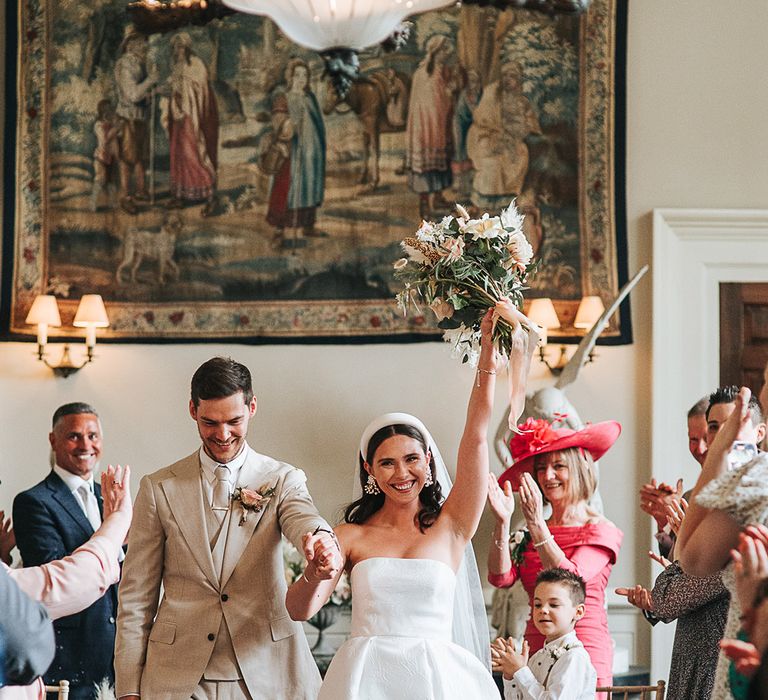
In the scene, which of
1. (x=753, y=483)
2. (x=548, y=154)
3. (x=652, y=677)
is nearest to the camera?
(x=753, y=483)

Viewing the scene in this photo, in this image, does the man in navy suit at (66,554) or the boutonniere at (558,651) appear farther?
the man in navy suit at (66,554)

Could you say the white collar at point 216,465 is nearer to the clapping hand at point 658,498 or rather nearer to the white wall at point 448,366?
the clapping hand at point 658,498

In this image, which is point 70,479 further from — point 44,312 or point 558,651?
point 558,651

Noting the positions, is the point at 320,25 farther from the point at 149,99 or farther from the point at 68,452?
the point at 149,99

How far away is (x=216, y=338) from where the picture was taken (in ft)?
25.0

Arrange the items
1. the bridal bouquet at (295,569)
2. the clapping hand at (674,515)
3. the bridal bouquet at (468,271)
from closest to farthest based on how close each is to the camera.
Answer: the bridal bouquet at (468,271), the clapping hand at (674,515), the bridal bouquet at (295,569)

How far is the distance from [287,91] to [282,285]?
1.29 metres

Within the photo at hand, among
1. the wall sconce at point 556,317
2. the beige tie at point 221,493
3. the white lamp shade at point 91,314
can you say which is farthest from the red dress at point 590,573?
the white lamp shade at point 91,314

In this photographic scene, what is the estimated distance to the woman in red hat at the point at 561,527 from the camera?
4.33 meters

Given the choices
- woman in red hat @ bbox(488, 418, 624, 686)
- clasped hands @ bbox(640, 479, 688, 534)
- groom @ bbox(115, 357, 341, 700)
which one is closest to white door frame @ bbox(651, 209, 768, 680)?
woman in red hat @ bbox(488, 418, 624, 686)

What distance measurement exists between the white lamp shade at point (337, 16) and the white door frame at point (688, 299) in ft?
12.4

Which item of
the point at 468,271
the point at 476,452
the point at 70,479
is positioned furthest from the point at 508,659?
the point at 70,479

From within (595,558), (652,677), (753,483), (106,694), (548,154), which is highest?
(548,154)

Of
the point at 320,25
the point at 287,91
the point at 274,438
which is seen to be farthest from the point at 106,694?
the point at 287,91
